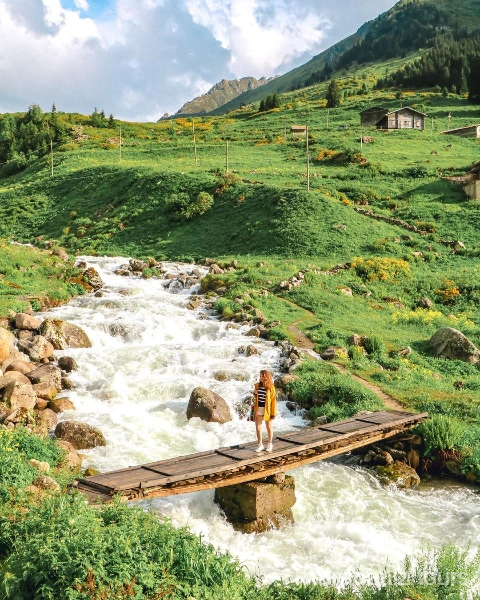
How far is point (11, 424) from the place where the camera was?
16234mm

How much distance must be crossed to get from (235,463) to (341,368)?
10282mm

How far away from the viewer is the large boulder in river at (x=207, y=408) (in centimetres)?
1884

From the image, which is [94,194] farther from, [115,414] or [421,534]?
[421,534]

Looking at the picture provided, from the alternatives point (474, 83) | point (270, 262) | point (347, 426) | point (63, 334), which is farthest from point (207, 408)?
point (474, 83)

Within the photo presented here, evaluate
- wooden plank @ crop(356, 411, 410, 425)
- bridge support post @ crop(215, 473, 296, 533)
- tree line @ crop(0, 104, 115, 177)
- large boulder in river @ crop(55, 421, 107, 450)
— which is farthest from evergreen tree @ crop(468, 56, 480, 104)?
bridge support post @ crop(215, 473, 296, 533)

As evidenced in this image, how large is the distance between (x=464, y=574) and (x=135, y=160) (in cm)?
7001

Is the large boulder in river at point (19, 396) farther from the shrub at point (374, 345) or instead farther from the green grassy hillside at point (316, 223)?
the shrub at point (374, 345)

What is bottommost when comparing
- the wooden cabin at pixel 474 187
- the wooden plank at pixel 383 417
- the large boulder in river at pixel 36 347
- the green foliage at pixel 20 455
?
the wooden plank at pixel 383 417

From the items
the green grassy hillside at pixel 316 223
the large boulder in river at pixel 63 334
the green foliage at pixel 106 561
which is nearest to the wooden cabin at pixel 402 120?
the green grassy hillside at pixel 316 223

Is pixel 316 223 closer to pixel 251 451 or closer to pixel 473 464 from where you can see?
pixel 473 464

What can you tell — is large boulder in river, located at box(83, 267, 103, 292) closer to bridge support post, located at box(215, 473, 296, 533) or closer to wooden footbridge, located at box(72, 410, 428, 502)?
wooden footbridge, located at box(72, 410, 428, 502)

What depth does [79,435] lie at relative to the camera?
1661cm

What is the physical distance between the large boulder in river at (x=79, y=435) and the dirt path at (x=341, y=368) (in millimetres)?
9260

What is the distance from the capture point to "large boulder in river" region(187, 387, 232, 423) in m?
18.8
